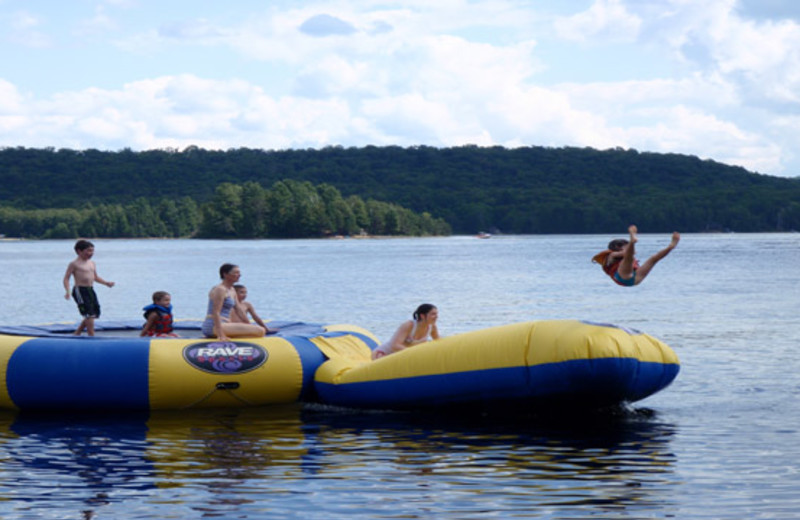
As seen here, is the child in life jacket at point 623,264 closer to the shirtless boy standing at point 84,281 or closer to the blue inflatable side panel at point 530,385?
the blue inflatable side panel at point 530,385

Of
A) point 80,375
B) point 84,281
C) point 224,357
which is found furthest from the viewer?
point 84,281

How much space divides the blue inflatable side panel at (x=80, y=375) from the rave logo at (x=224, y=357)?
48 centimetres

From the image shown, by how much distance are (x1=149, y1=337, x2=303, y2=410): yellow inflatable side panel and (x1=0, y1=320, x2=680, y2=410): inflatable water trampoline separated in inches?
0.4

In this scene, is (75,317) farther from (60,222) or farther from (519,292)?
(60,222)

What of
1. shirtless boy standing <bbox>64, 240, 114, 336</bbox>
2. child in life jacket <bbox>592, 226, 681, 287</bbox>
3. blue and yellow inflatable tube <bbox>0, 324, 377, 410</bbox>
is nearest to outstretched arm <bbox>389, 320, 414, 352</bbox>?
blue and yellow inflatable tube <bbox>0, 324, 377, 410</bbox>

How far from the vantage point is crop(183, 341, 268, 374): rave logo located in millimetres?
11188

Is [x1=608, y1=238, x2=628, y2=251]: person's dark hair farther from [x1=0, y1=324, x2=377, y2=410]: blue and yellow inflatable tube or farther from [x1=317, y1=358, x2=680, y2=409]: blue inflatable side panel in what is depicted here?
[x1=0, y1=324, x2=377, y2=410]: blue and yellow inflatable tube

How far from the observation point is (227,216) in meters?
131

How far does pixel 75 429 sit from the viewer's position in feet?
34.8

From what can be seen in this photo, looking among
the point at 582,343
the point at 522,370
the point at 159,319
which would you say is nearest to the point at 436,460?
the point at 522,370

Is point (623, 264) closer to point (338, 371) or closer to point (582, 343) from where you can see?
point (582, 343)

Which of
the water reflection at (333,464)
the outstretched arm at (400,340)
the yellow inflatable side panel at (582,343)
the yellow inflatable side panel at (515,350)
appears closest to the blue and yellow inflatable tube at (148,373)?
the water reflection at (333,464)

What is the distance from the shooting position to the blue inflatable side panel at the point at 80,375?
11023 millimetres

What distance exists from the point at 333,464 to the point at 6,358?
4333 mm
